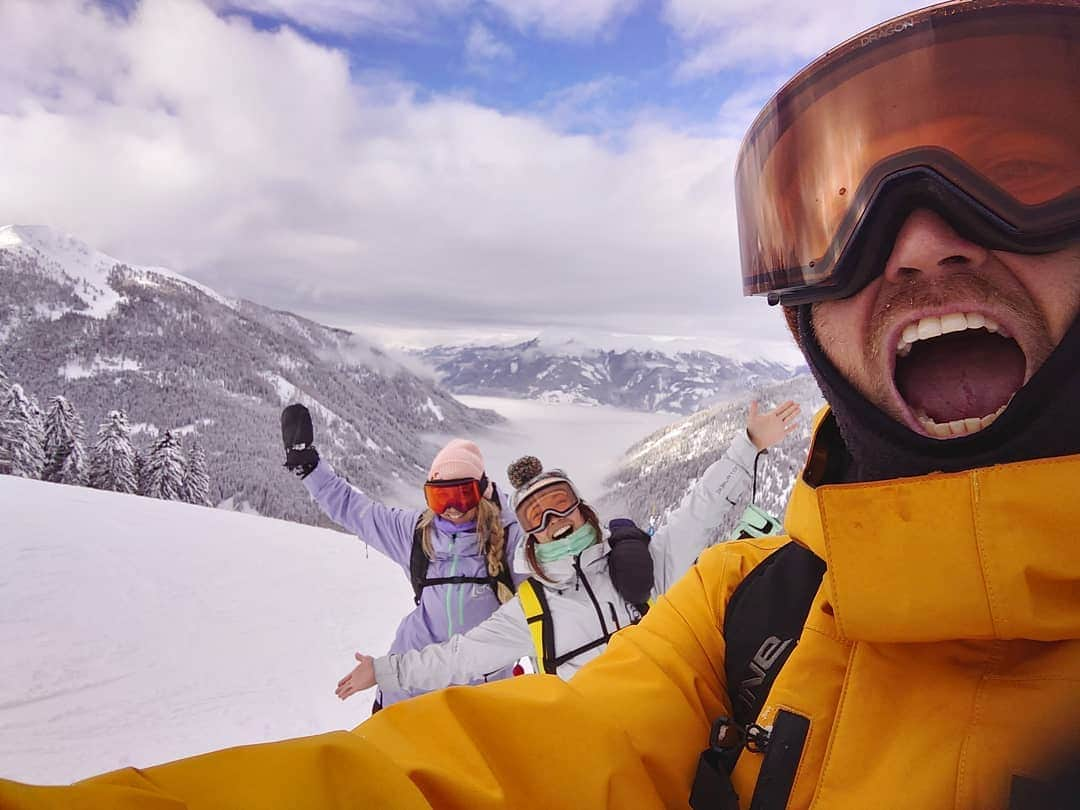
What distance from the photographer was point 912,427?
1.07 m

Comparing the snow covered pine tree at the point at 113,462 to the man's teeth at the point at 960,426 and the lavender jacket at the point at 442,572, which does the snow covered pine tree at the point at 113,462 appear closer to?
the lavender jacket at the point at 442,572

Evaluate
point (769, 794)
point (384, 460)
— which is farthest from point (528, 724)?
point (384, 460)

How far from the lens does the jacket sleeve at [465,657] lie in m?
2.95

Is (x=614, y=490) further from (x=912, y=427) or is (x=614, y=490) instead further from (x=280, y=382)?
(x=280, y=382)

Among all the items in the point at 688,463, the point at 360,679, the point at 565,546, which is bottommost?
the point at 688,463

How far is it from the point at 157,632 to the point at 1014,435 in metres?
13.2

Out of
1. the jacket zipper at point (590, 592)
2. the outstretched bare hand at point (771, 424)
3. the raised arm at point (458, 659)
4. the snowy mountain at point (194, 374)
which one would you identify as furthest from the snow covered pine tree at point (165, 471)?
the outstretched bare hand at point (771, 424)

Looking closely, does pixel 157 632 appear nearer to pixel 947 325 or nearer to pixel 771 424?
pixel 771 424

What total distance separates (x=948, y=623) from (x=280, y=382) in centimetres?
15314

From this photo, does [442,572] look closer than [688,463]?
Yes

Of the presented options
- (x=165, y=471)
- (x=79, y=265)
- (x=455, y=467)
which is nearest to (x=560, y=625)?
(x=455, y=467)

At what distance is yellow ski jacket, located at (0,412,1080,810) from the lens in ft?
2.54

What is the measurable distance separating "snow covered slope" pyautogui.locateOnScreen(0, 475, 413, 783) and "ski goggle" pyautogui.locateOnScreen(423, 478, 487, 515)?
459 centimetres

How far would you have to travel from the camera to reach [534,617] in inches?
112
